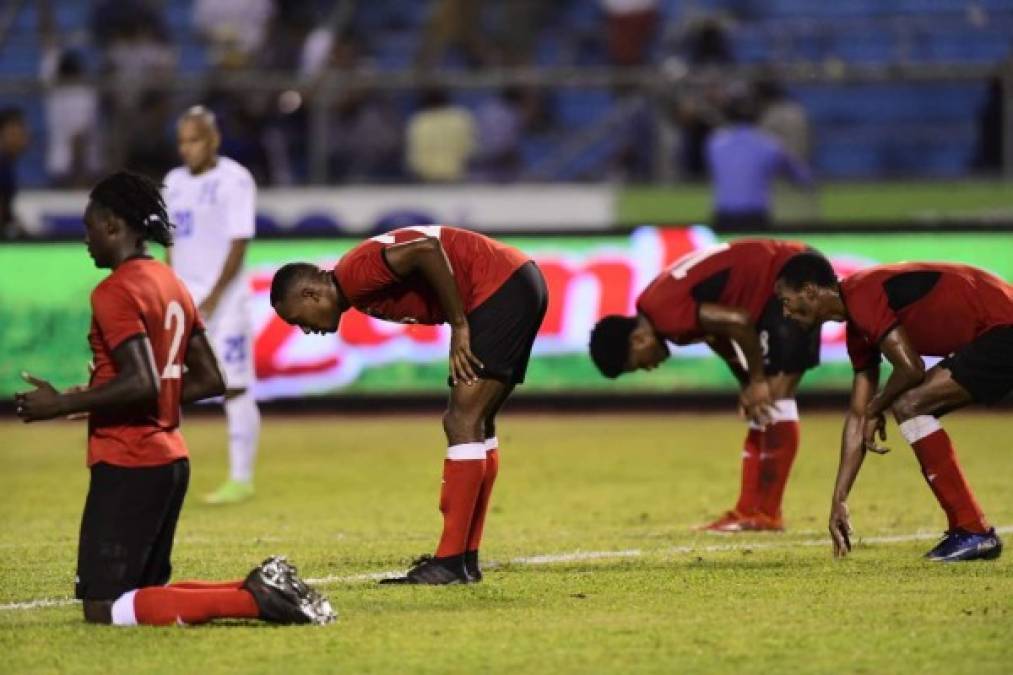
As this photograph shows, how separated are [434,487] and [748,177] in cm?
616

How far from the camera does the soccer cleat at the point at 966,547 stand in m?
9.60

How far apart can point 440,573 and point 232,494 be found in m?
4.39

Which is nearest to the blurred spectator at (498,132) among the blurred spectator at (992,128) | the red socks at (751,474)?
the blurred spectator at (992,128)

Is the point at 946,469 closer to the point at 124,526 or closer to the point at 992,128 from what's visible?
the point at 124,526

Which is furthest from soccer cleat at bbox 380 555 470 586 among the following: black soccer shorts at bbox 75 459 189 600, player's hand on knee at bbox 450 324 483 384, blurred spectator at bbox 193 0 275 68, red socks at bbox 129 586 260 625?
blurred spectator at bbox 193 0 275 68

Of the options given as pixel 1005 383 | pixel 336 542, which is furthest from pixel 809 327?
pixel 336 542

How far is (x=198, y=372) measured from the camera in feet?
25.9

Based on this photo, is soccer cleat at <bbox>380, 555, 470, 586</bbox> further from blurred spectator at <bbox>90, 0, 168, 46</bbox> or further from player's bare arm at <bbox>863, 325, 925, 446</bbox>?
blurred spectator at <bbox>90, 0, 168, 46</bbox>

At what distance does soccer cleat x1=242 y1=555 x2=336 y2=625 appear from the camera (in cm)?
751

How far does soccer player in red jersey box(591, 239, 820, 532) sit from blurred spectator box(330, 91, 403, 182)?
9.31 metres

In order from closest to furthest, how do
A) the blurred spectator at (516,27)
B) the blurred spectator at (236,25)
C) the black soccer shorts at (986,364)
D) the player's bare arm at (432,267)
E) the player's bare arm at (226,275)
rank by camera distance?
the player's bare arm at (432,267)
the black soccer shorts at (986,364)
the player's bare arm at (226,275)
the blurred spectator at (236,25)
the blurred spectator at (516,27)

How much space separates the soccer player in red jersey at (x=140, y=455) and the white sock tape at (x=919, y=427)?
3364 millimetres

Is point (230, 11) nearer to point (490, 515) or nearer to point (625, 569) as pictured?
point (490, 515)

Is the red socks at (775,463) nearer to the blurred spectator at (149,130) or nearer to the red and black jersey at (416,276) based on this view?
the red and black jersey at (416,276)
